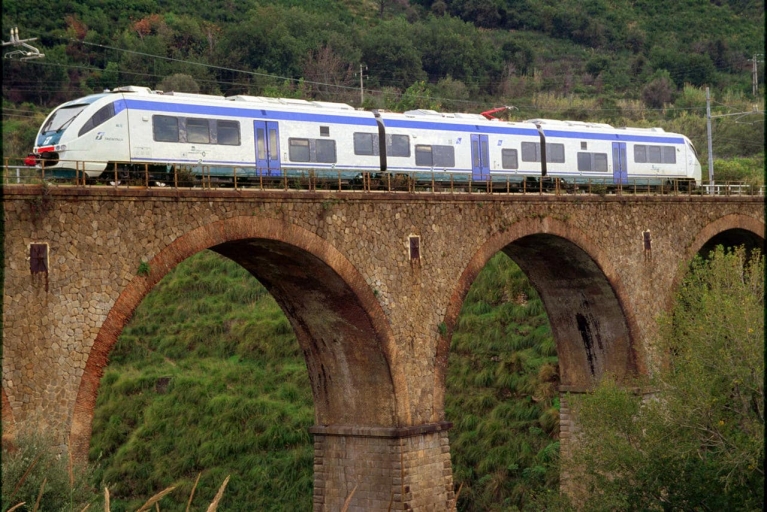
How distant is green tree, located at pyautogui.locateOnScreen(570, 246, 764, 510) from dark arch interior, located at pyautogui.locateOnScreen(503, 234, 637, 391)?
18.3ft

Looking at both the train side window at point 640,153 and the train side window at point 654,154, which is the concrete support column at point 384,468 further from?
the train side window at point 654,154

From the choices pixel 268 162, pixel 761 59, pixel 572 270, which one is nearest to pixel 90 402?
pixel 268 162

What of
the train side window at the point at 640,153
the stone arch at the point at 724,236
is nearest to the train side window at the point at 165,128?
the stone arch at the point at 724,236

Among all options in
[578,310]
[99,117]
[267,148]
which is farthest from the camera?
[578,310]

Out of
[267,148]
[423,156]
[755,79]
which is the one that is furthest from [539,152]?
[755,79]

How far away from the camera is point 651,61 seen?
81938 millimetres

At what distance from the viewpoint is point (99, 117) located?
2236cm

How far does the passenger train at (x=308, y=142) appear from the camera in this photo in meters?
22.6

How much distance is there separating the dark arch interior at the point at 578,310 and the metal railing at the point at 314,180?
186 centimetres

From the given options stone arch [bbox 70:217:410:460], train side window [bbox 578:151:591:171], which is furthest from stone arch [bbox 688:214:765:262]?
stone arch [bbox 70:217:410:460]

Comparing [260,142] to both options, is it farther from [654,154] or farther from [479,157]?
[654,154]

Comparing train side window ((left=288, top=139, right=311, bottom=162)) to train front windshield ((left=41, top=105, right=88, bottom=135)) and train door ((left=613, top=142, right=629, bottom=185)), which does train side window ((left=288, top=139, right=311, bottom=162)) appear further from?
train door ((left=613, top=142, right=629, bottom=185))

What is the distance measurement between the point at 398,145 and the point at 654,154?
12148mm

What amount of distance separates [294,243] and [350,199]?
1.91m
